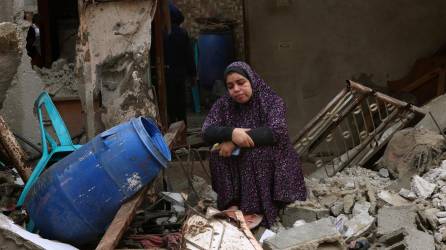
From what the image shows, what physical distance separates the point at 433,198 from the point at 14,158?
9.06 ft

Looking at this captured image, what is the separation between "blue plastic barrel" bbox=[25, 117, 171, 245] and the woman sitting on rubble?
70 centimetres

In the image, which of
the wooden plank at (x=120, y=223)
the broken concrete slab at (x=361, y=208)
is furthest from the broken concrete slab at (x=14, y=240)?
the broken concrete slab at (x=361, y=208)

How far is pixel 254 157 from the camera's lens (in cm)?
425

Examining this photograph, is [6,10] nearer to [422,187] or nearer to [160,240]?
[160,240]

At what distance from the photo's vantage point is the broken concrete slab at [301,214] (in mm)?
4246

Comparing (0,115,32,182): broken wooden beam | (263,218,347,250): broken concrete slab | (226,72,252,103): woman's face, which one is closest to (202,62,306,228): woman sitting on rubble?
(226,72,252,103): woman's face

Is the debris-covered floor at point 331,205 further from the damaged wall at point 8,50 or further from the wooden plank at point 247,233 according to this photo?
the damaged wall at point 8,50

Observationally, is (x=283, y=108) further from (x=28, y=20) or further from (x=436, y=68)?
(x=436, y=68)

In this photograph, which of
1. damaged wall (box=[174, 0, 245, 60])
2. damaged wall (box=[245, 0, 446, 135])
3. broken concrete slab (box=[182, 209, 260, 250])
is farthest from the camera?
damaged wall (box=[174, 0, 245, 60])

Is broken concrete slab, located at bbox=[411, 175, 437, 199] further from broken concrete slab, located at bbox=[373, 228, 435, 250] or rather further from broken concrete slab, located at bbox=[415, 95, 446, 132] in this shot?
broken concrete slab, located at bbox=[415, 95, 446, 132]

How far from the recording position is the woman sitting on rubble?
4223mm

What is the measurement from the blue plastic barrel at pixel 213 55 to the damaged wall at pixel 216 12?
18 cm

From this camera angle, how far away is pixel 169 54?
25.5 ft

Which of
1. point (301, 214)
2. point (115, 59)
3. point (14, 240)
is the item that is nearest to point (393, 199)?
point (301, 214)
